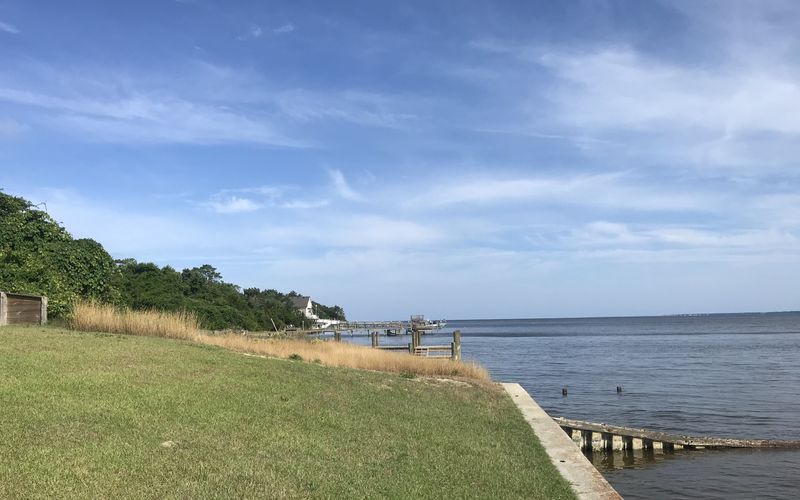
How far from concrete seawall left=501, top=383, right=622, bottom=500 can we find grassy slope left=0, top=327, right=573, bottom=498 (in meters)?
0.27

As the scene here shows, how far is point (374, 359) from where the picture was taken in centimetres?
2166

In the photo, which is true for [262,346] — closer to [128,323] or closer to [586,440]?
[128,323]

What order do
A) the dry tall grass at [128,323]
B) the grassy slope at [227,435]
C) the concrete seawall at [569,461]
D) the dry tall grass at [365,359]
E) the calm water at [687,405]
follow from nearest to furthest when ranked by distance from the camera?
the grassy slope at [227,435] → the concrete seawall at [569,461] → the calm water at [687,405] → the dry tall grass at [128,323] → the dry tall grass at [365,359]

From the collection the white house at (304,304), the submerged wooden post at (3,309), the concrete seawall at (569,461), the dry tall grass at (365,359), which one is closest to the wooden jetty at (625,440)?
the concrete seawall at (569,461)

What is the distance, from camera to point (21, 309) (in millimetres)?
20984

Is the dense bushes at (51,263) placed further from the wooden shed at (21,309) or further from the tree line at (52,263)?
the wooden shed at (21,309)

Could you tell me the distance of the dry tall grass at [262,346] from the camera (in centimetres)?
1994

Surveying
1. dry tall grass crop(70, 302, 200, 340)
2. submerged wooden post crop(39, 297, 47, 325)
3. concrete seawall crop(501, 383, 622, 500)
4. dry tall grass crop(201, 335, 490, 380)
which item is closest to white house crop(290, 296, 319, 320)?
submerged wooden post crop(39, 297, 47, 325)

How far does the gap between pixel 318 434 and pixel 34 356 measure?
610cm

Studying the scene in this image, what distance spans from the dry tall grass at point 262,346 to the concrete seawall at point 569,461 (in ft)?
20.4

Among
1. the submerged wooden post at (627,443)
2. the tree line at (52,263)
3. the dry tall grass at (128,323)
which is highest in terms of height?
the tree line at (52,263)

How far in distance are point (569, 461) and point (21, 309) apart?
1880 cm

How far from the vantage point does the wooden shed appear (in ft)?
65.5

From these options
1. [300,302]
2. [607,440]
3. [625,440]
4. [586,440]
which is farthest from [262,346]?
[300,302]
